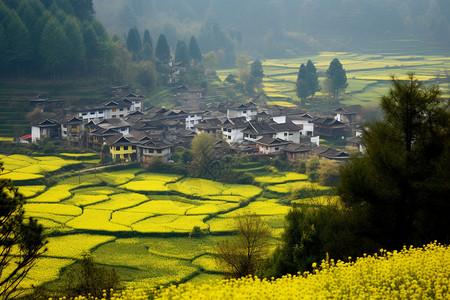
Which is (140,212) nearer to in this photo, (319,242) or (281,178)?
(281,178)

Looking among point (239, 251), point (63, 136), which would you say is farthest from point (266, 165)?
point (239, 251)

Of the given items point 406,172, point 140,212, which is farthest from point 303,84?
point 406,172

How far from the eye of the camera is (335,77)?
4338cm

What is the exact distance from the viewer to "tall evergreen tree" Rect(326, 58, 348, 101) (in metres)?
43.2

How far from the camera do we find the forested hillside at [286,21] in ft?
257

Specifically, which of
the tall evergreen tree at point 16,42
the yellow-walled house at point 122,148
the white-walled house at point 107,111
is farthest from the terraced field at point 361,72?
the tall evergreen tree at point 16,42

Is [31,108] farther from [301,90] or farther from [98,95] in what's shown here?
[301,90]

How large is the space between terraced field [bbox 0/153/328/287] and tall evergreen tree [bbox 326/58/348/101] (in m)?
19.4

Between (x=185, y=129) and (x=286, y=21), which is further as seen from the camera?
(x=286, y=21)

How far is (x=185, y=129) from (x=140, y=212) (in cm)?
1522

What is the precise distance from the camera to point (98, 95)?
3791 cm

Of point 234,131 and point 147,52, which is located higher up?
point 147,52

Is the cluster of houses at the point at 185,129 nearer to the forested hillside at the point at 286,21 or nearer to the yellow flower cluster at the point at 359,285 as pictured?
the yellow flower cluster at the point at 359,285

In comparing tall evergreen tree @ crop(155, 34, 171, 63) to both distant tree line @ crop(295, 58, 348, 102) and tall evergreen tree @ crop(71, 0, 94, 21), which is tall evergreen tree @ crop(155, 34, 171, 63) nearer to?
tall evergreen tree @ crop(71, 0, 94, 21)
